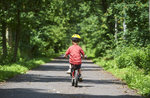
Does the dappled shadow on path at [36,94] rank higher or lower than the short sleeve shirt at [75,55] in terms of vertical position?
lower

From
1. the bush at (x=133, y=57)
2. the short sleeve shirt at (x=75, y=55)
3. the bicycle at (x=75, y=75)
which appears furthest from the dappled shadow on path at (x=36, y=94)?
the bush at (x=133, y=57)

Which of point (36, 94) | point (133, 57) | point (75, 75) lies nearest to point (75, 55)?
point (75, 75)

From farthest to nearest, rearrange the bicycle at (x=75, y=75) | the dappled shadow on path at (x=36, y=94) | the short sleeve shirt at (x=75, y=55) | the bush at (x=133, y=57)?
the bush at (x=133, y=57), the short sleeve shirt at (x=75, y=55), the bicycle at (x=75, y=75), the dappled shadow on path at (x=36, y=94)

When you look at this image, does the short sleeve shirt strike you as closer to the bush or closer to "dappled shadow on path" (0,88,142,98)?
"dappled shadow on path" (0,88,142,98)

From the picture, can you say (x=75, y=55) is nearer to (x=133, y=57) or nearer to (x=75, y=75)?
(x=75, y=75)

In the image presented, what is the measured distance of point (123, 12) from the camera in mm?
22156

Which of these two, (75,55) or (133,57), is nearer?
(75,55)

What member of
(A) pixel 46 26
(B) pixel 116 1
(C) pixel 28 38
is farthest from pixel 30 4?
(A) pixel 46 26

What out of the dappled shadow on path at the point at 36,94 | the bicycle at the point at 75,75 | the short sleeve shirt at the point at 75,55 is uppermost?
the short sleeve shirt at the point at 75,55

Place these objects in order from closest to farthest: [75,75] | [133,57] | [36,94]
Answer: [36,94], [75,75], [133,57]

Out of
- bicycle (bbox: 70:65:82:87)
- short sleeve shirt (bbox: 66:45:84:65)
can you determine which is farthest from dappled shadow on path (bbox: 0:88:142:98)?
short sleeve shirt (bbox: 66:45:84:65)

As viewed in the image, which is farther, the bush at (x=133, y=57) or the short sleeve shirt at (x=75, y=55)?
the bush at (x=133, y=57)

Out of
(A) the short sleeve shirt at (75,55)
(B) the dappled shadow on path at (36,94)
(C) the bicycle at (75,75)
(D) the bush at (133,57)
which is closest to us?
(B) the dappled shadow on path at (36,94)

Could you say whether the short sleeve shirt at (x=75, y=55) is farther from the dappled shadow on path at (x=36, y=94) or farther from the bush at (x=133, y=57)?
the bush at (x=133, y=57)
